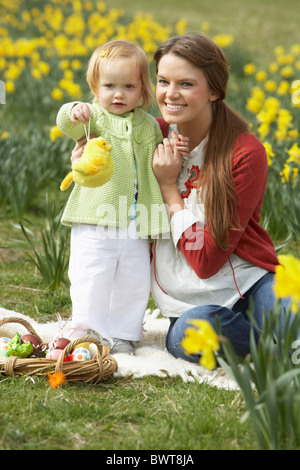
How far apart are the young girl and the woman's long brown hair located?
199 mm

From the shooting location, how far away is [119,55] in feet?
8.04

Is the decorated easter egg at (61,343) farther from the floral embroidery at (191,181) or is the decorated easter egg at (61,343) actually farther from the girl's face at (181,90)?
the girl's face at (181,90)

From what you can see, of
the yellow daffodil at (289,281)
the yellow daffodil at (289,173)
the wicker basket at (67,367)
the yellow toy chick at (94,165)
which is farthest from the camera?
the yellow daffodil at (289,173)

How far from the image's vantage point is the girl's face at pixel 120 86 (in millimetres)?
2439

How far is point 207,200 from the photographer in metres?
2.42

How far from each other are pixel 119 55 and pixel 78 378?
4.16ft

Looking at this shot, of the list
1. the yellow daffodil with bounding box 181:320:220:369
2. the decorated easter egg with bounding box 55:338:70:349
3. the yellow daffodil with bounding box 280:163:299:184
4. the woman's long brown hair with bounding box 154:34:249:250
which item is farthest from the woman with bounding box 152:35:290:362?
the yellow daffodil with bounding box 280:163:299:184

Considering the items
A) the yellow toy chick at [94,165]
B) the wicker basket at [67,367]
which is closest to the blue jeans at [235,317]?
the wicker basket at [67,367]

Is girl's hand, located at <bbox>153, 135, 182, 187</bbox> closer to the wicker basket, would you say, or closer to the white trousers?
the white trousers

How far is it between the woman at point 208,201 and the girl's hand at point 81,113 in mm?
298

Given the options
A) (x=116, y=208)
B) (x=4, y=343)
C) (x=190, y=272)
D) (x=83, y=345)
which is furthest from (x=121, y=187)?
(x=4, y=343)
